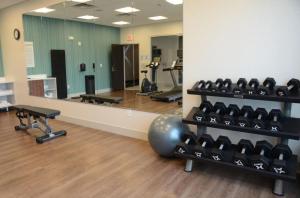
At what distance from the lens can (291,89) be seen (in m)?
2.44

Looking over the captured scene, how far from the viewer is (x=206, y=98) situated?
3.08 metres

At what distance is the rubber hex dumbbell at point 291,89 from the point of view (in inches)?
93.0

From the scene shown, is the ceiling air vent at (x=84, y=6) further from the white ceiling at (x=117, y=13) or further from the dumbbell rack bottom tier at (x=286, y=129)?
the dumbbell rack bottom tier at (x=286, y=129)

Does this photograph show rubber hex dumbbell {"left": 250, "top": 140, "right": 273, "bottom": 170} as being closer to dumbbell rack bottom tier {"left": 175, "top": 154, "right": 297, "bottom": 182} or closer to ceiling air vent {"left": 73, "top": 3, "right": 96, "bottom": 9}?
dumbbell rack bottom tier {"left": 175, "top": 154, "right": 297, "bottom": 182}

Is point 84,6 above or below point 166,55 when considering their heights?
above

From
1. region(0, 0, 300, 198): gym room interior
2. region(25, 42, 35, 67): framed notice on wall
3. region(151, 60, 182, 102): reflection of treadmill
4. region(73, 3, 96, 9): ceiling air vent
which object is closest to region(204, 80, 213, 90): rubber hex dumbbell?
region(0, 0, 300, 198): gym room interior

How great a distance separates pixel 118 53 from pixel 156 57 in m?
1.11

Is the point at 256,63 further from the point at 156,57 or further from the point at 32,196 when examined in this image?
the point at 32,196

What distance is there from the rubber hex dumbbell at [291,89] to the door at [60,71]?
14.2ft

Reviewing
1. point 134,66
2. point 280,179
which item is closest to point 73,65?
point 134,66

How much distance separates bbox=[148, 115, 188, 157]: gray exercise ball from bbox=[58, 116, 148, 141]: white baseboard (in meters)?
0.76

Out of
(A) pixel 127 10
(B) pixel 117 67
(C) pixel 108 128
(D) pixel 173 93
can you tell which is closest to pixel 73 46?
(B) pixel 117 67

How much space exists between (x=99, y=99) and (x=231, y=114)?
2.74 m

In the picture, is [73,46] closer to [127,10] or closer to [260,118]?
[127,10]
